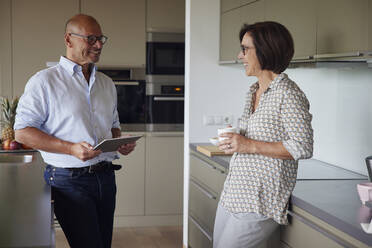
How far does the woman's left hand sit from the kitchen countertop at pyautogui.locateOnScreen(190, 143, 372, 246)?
0.34 metres

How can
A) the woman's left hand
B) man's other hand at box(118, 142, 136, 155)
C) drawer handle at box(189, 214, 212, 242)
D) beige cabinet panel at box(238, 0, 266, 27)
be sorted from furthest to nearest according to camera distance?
1. drawer handle at box(189, 214, 212, 242)
2. beige cabinet panel at box(238, 0, 266, 27)
3. man's other hand at box(118, 142, 136, 155)
4. the woman's left hand

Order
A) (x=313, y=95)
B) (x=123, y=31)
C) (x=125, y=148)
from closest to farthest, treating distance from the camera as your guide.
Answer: (x=125, y=148) → (x=313, y=95) → (x=123, y=31)

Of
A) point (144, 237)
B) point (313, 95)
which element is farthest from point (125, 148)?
point (144, 237)

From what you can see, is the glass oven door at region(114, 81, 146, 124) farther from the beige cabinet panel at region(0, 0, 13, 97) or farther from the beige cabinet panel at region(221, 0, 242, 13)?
the beige cabinet panel at region(221, 0, 242, 13)

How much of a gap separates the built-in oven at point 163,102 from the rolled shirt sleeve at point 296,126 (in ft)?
10.3

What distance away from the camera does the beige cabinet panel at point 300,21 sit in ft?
8.96

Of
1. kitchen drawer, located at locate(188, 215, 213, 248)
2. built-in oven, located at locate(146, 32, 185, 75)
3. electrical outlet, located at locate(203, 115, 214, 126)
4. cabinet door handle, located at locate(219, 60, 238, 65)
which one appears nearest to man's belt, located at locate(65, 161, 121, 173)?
kitchen drawer, located at locate(188, 215, 213, 248)

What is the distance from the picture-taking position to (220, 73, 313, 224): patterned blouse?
2146 millimetres

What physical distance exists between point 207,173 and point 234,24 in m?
1.08

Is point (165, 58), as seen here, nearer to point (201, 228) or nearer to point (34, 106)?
point (201, 228)

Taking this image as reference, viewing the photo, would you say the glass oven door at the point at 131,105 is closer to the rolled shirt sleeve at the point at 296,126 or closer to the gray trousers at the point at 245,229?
the gray trousers at the point at 245,229

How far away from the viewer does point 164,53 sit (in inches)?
205

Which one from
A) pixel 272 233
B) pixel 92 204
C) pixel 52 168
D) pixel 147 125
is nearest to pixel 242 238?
pixel 272 233

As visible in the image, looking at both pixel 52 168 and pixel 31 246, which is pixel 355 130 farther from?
pixel 31 246
